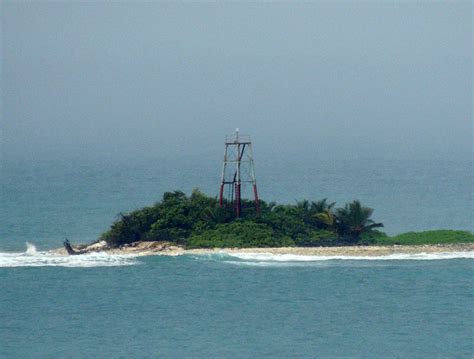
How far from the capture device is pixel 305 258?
61.7 meters

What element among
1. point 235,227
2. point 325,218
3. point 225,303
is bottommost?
point 225,303

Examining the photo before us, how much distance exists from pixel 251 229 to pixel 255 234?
0.43 meters

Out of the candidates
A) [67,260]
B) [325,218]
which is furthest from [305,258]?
[67,260]

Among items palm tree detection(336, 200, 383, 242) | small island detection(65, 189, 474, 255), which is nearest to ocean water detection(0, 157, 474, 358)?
small island detection(65, 189, 474, 255)

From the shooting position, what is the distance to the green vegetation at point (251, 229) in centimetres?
6341

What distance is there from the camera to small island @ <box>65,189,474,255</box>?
6309 cm

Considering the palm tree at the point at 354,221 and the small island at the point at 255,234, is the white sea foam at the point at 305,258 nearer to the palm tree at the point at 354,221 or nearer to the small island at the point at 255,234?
the small island at the point at 255,234

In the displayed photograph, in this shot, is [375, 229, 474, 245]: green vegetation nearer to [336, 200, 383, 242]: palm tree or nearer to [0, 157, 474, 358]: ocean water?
[336, 200, 383, 242]: palm tree

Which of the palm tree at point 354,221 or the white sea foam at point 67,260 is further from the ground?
the palm tree at point 354,221

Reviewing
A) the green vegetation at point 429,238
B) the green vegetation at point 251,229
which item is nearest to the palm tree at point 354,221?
the green vegetation at point 251,229

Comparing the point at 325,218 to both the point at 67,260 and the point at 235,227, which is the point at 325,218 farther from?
the point at 67,260

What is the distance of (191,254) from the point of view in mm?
62531

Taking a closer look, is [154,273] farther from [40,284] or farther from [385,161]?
[385,161]

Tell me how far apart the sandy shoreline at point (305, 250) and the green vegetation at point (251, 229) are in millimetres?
401
